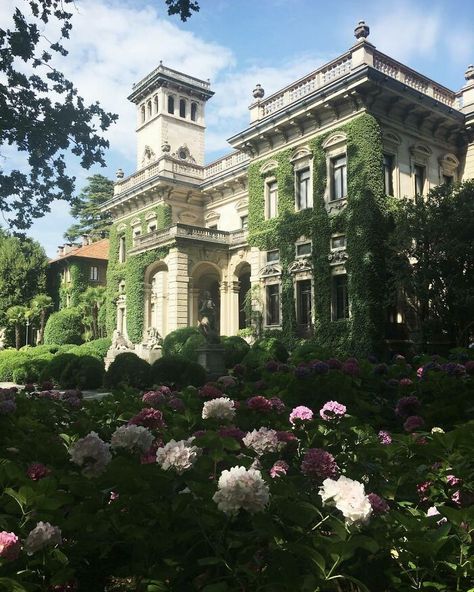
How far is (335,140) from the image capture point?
888 inches

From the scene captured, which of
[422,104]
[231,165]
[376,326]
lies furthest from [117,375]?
[231,165]

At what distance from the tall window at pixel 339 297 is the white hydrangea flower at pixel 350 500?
797 inches

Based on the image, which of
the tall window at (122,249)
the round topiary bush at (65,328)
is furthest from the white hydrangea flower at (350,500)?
the round topiary bush at (65,328)

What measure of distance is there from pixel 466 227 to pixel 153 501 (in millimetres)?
17727

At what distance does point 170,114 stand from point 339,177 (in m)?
22.8

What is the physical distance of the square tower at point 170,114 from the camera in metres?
40.8

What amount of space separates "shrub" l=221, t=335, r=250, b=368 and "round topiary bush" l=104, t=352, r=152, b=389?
542cm

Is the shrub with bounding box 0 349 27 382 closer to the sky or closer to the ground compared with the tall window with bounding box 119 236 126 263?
closer to the ground

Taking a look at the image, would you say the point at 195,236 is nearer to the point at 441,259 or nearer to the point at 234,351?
the point at 234,351

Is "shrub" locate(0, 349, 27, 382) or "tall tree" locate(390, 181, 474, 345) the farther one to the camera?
"shrub" locate(0, 349, 27, 382)

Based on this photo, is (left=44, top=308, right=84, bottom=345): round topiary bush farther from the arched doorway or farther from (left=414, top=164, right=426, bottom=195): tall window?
(left=414, top=164, right=426, bottom=195): tall window

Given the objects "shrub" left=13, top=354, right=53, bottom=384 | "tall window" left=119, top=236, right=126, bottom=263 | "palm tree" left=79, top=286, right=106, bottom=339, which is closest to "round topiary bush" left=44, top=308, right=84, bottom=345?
"palm tree" left=79, top=286, right=106, bottom=339

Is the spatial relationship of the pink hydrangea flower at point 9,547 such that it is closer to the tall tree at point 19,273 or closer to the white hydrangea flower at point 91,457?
the white hydrangea flower at point 91,457

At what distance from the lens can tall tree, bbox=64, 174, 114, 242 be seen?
202ft
